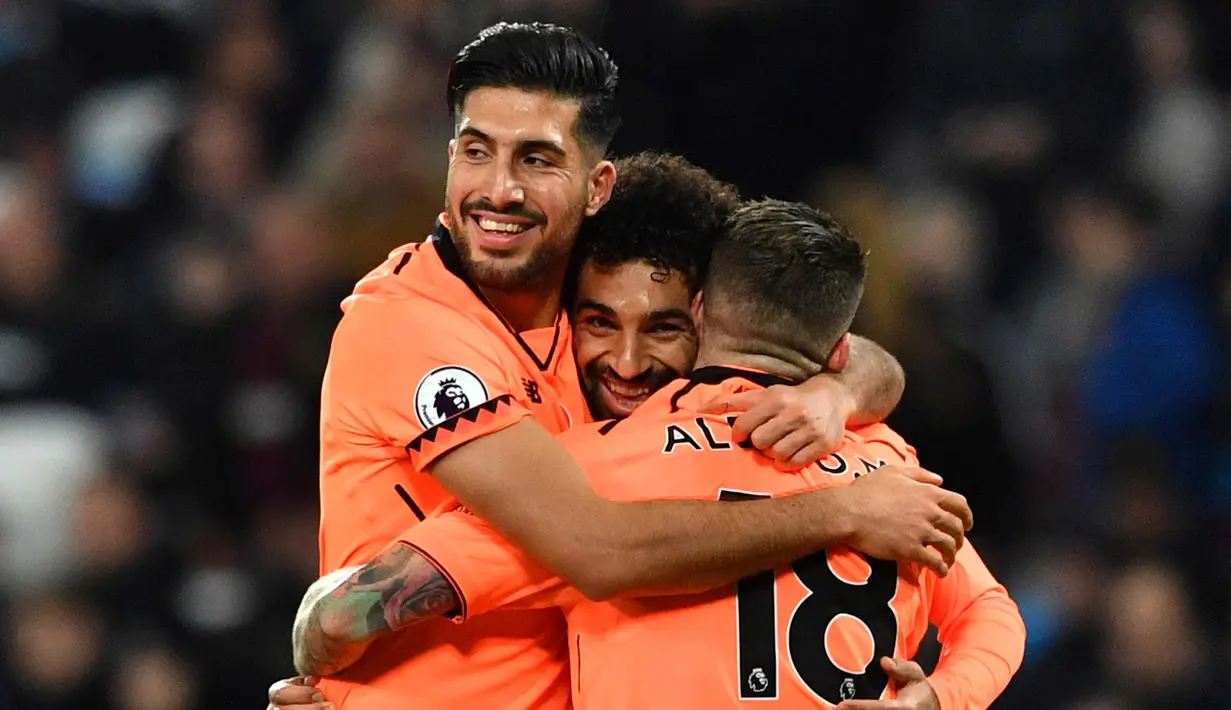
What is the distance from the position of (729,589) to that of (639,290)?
2.46 ft

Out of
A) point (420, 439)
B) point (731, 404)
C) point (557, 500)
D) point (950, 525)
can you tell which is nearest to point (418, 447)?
point (420, 439)

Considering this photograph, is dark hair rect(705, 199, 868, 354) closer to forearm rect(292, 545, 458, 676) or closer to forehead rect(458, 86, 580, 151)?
forehead rect(458, 86, 580, 151)

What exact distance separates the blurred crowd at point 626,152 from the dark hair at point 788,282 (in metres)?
2.43

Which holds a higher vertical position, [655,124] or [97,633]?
[655,124]

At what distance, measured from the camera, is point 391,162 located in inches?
257

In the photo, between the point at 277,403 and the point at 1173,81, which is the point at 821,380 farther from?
the point at 1173,81

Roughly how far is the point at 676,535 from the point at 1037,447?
4013 millimetres

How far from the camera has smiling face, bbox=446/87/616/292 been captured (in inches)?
A: 128

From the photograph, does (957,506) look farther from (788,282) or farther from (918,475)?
(788,282)

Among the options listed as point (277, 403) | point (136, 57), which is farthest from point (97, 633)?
point (136, 57)

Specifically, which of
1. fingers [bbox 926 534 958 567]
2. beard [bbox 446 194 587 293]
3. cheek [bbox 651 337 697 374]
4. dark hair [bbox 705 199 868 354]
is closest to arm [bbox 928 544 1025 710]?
fingers [bbox 926 534 958 567]

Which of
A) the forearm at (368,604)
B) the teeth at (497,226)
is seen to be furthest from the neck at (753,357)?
the forearm at (368,604)

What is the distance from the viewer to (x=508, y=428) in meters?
2.95

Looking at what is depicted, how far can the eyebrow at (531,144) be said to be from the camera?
3.28 metres
